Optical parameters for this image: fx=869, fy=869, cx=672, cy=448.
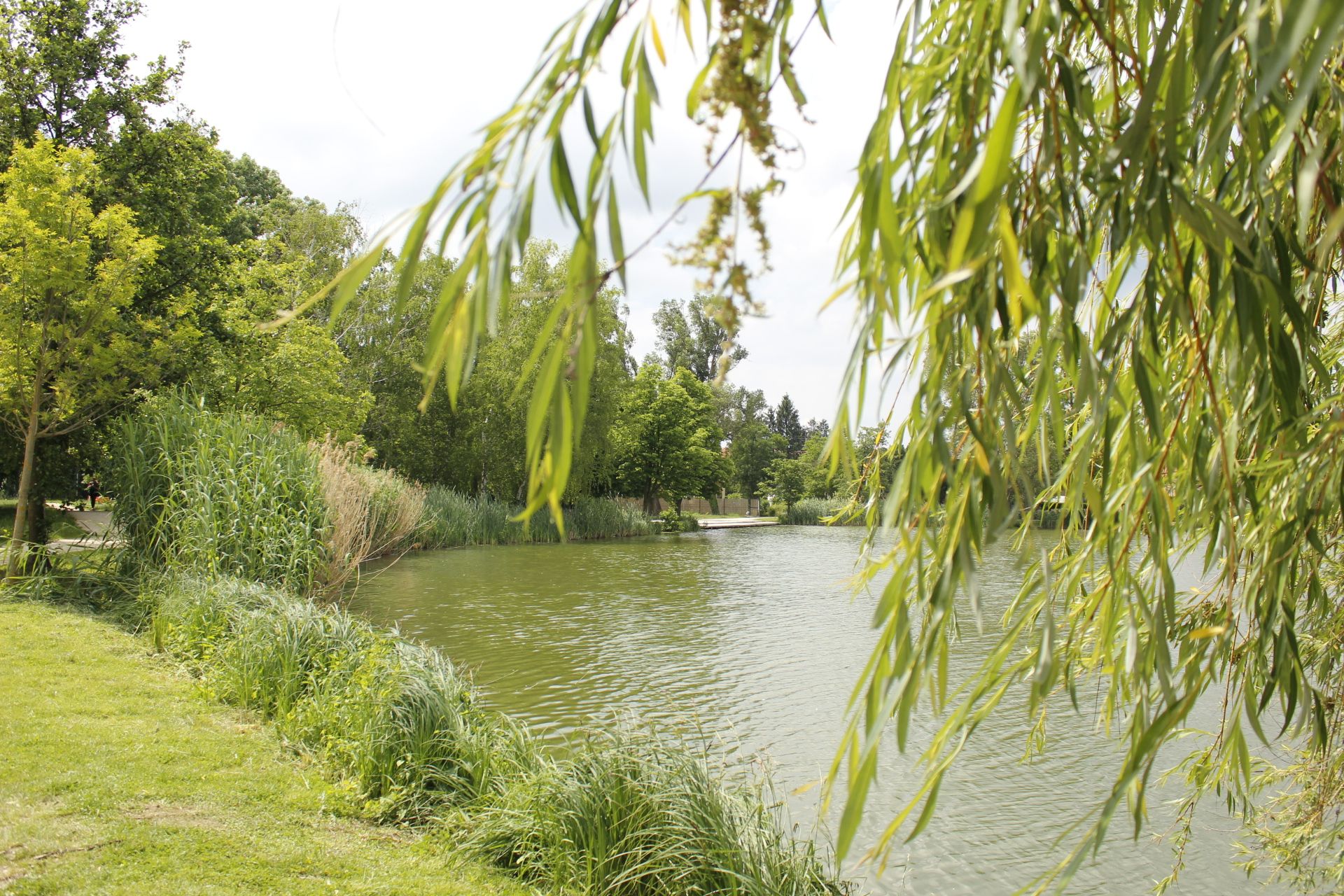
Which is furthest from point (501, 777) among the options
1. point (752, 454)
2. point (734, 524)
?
point (752, 454)

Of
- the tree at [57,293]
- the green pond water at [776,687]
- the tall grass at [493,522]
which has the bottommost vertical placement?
the green pond water at [776,687]

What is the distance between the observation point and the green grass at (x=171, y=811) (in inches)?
145

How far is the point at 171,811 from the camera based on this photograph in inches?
169

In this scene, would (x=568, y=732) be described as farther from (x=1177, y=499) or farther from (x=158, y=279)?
(x=158, y=279)

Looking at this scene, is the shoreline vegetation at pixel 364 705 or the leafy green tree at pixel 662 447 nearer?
the shoreline vegetation at pixel 364 705

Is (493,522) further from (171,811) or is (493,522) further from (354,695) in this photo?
(171,811)

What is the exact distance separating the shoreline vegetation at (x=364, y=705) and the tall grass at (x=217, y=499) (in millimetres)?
28

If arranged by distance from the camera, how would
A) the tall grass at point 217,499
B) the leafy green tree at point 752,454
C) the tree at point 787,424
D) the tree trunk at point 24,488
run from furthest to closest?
the tree at point 787,424 < the leafy green tree at point 752,454 < the tree trunk at point 24,488 < the tall grass at point 217,499

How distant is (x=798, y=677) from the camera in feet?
33.0

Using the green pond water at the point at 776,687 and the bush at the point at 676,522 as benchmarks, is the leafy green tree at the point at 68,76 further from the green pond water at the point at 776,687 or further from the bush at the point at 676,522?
the bush at the point at 676,522

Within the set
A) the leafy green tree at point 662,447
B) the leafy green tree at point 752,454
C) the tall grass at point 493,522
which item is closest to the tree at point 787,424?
the leafy green tree at point 752,454

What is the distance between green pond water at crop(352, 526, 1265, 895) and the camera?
5477mm

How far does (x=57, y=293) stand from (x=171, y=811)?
8.54 metres

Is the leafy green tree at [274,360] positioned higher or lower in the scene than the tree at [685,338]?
lower
